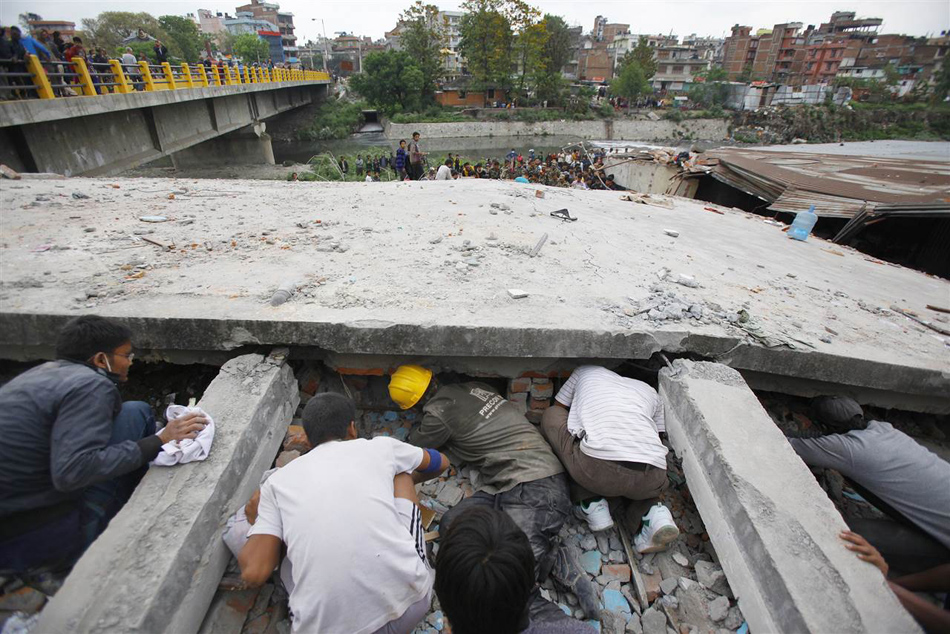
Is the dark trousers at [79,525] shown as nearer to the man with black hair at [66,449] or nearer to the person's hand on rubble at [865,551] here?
the man with black hair at [66,449]

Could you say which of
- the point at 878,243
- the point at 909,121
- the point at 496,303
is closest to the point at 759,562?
the point at 496,303

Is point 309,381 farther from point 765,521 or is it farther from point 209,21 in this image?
point 209,21

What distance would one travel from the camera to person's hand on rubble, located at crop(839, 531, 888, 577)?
167 centimetres

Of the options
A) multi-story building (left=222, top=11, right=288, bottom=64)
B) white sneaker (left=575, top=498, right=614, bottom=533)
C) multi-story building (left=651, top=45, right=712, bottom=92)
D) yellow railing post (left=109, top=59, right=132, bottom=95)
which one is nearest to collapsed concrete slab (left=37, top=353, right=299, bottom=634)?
white sneaker (left=575, top=498, right=614, bottom=533)

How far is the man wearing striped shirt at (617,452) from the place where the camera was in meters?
2.24

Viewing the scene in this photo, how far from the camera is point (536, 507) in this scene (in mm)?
2262

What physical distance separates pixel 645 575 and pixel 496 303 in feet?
5.84

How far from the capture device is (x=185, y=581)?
1641 millimetres

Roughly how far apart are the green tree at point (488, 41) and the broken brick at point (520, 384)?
141 feet

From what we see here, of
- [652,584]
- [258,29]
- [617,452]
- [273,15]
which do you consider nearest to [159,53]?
[617,452]

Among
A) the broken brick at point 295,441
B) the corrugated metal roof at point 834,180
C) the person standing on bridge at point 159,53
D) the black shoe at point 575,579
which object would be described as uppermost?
the person standing on bridge at point 159,53

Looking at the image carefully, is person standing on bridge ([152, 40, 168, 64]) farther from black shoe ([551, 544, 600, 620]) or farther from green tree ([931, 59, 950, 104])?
green tree ([931, 59, 950, 104])

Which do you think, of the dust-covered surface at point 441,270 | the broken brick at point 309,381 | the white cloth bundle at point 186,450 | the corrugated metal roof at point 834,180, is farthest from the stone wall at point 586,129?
the white cloth bundle at point 186,450

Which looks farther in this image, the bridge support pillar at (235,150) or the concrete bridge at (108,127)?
the bridge support pillar at (235,150)
